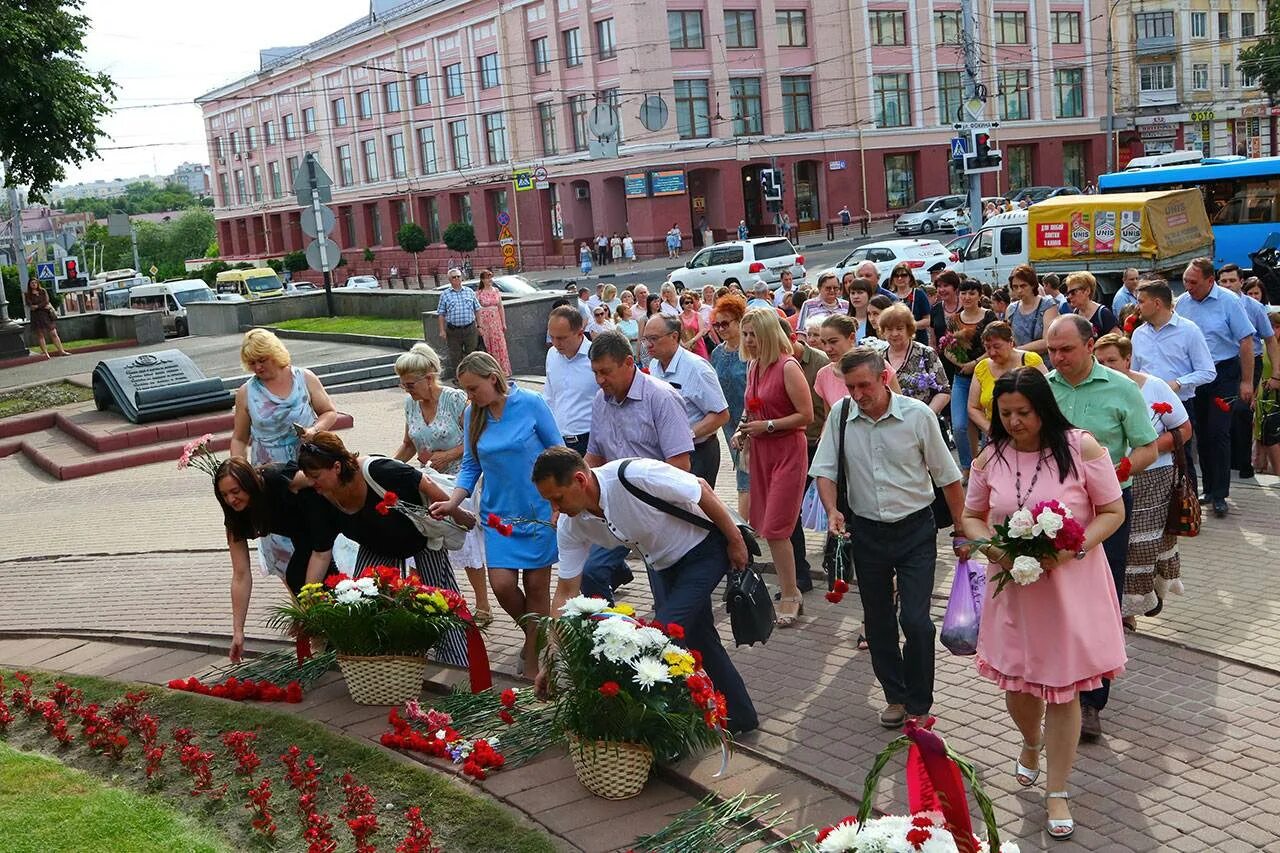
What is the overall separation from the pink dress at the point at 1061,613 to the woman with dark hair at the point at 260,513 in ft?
11.6

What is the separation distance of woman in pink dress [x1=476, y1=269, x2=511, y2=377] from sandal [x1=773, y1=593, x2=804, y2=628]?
13.3 meters

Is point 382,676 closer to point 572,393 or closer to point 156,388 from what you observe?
point 572,393

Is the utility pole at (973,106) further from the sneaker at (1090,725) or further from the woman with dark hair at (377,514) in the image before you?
the sneaker at (1090,725)

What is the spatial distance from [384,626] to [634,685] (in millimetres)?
1803

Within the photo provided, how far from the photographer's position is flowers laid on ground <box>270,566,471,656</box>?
21.2ft

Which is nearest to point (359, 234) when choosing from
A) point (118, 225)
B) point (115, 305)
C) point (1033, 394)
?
point (118, 225)

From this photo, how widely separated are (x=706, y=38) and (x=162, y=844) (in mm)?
51650

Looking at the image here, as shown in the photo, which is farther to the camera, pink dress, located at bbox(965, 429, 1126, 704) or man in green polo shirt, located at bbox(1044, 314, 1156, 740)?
man in green polo shirt, located at bbox(1044, 314, 1156, 740)

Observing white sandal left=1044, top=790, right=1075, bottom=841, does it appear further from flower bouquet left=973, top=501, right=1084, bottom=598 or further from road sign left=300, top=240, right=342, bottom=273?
road sign left=300, top=240, right=342, bottom=273

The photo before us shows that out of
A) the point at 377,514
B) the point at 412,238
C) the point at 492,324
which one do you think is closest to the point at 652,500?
the point at 377,514

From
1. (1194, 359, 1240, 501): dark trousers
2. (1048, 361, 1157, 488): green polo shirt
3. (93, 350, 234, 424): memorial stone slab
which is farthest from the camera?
(93, 350, 234, 424): memorial stone slab

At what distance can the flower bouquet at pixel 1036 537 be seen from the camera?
464 cm

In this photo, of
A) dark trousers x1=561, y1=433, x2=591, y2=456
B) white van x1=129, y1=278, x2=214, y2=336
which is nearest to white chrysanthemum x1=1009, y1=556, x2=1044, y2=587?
dark trousers x1=561, y1=433, x2=591, y2=456

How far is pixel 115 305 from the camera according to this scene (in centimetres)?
5116
